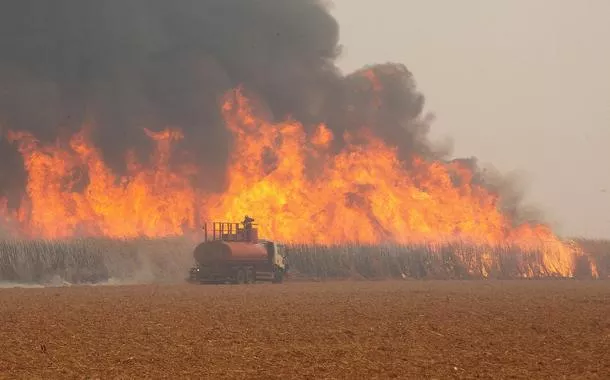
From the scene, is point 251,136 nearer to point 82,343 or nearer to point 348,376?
point 82,343

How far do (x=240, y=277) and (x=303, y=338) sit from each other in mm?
35621

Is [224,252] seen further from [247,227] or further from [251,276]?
[247,227]

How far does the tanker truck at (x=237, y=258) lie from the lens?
57.2 metres

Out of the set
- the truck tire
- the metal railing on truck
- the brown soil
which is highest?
the metal railing on truck

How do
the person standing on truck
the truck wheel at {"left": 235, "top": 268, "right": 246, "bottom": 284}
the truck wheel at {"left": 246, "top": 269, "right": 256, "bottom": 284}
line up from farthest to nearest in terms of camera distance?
the person standing on truck < the truck wheel at {"left": 246, "top": 269, "right": 256, "bottom": 284} < the truck wheel at {"left": 235, "top": 268, "right": 246, "bottom": 284}

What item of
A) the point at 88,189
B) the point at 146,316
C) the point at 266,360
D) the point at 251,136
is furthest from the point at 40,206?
the point at 266,360

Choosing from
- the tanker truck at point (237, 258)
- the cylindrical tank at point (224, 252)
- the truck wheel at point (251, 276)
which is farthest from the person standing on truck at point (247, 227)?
the truck wheel at point (251, 276)

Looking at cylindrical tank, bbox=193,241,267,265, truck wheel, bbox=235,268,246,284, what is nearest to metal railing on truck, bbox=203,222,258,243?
cylindrical tank, bbox=193,241,267,265

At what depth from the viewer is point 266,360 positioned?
19.3 meters

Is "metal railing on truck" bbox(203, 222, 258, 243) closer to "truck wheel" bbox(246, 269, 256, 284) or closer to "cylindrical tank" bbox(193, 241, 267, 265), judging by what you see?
"cylindrical tank" bbox(193, 241, 267, 265)

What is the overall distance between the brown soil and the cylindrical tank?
62.8 feet

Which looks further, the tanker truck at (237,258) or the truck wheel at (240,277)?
the truck wheel at (240,277)

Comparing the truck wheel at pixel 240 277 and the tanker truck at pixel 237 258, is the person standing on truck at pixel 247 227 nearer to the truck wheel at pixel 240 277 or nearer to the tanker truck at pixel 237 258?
the tanker truck at pixel 237 258

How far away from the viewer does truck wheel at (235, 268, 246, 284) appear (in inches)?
2279
